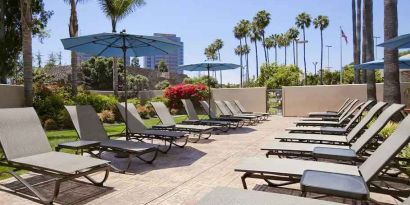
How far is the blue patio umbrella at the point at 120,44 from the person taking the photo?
7.51 m

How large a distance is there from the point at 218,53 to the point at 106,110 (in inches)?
2860

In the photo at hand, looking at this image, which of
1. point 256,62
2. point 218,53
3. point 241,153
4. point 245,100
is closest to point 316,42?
point 256,62

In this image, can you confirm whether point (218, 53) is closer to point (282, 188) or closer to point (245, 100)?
point (245, 100)

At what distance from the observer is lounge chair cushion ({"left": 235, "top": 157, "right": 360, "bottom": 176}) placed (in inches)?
159

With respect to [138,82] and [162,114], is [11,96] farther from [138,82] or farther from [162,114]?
[138,82]

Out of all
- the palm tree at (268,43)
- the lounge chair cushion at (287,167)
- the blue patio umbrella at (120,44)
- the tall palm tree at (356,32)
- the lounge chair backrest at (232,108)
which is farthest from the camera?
the palm tree at (268,43)

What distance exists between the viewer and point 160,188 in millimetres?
5211

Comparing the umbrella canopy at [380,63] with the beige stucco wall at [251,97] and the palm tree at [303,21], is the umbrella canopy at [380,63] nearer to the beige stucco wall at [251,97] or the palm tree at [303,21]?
the beige stucco wall at [251,97]

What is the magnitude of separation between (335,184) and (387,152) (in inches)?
29.2

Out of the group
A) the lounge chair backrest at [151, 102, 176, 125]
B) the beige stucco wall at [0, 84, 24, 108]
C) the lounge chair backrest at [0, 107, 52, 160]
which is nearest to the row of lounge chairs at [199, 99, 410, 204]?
the lounge chair backrest at [0, 107, 52, 160]

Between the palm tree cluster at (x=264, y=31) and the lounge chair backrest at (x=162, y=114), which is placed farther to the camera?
the palm tree cluster at (x=264, y=31)

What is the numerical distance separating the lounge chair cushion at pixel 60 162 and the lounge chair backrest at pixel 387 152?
11.4 feet

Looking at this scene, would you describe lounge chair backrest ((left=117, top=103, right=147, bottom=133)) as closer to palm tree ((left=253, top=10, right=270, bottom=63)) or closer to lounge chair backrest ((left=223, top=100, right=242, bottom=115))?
lounge chair backrest ((left=223, top=100, right=242, bottom=115))

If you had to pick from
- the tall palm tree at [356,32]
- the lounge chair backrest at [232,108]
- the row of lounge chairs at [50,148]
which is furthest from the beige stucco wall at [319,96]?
the row of lounge chairs at [50,148]
